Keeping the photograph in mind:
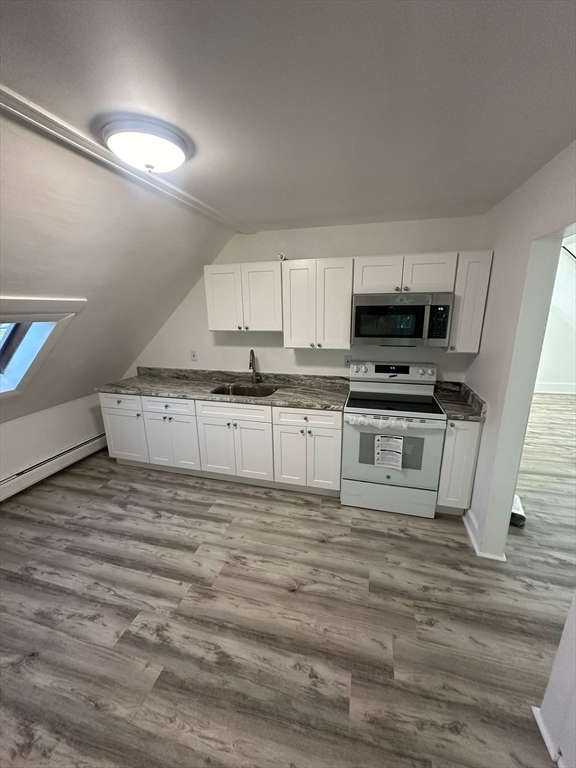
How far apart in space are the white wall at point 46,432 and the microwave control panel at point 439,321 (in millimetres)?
3739

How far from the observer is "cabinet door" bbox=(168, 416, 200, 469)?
2.98m

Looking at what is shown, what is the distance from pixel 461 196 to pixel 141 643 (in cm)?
340

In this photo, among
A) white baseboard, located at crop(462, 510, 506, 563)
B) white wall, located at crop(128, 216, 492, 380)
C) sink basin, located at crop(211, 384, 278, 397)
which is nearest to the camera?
white baseboard, located at crop(462, 510, 506, 563)

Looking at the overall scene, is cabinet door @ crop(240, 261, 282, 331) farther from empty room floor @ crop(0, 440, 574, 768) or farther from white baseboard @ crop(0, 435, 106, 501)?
white baseboard @ crop(0, 435, 106, 501)

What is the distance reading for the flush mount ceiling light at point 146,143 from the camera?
1.27 metres

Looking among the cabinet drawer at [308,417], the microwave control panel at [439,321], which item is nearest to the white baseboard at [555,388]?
the microwave control panel at [439,321]

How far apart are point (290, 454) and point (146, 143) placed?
2305 mm

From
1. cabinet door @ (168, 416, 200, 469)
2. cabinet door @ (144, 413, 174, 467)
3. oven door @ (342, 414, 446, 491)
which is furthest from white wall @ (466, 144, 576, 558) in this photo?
cabinet door @ (144, 413, 174, 467)

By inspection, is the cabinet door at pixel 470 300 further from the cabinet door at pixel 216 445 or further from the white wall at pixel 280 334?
the cabinet door at pixel 216 445

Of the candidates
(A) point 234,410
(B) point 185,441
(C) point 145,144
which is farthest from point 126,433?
(C) point 145,144

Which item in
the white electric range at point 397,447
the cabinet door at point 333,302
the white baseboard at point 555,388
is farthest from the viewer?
the white baseboard at point 555,388

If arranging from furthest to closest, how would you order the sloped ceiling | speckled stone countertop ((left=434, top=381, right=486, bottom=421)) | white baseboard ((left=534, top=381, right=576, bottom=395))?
white baseboard ((left=534, top=381, right=576, bottom=395))
speckled stone countertop ((left=434, top=381, right=486, bottom=421))
the sloped ceiling

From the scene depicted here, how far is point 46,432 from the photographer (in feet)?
10.3

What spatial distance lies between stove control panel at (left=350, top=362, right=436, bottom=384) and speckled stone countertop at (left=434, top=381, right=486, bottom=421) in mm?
204
